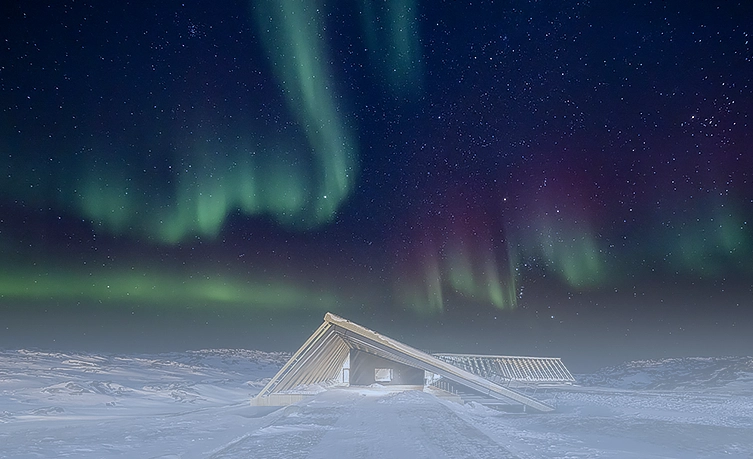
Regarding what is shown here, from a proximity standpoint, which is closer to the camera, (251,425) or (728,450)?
(728,450)

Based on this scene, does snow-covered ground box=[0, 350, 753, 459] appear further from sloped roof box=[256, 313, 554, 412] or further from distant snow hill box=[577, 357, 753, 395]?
distant snow hill box=[577, 357, 753, 395]

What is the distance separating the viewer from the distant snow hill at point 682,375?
46.4 metres

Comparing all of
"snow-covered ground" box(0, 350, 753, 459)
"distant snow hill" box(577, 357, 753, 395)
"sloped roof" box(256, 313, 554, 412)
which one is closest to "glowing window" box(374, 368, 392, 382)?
"snow-covered ground" box(0, 350, 753, 459)

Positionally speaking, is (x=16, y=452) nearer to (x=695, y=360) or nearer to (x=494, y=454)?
(x=494, y=454)

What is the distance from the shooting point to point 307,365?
1769 centimetres

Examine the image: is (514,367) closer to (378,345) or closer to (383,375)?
(383,375)

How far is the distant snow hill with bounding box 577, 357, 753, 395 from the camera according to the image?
46.4 m

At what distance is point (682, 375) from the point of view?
6644cm

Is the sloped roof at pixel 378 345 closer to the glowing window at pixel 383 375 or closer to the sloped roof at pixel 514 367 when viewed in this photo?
the sloped roof at pixel 514 367

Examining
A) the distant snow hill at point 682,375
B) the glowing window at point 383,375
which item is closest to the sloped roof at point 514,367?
the glowing window at point 383,375

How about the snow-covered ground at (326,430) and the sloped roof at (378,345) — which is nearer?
the snow-covered ground at (326,430)

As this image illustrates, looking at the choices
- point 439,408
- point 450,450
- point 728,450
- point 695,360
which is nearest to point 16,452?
point 450,450

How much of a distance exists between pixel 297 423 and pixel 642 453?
735 cm

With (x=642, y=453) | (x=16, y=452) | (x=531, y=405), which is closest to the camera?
(x=16, y=452)
